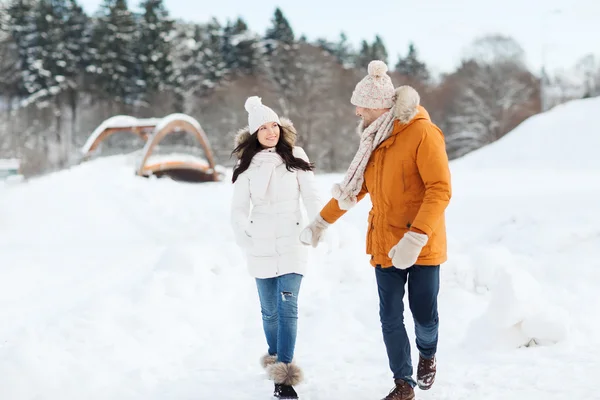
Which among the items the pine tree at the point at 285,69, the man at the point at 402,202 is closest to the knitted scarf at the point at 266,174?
the man at the point at 402,202

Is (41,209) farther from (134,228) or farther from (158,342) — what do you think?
(158,342)

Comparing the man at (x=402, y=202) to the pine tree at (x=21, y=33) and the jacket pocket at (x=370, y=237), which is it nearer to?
the jacket pocket at (x=370, y=237)

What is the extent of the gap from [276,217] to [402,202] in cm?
84

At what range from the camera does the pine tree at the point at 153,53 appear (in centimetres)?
4666

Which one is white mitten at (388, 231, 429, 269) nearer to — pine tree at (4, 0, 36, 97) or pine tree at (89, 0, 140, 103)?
pine tree at (89, 0, 140, 103)

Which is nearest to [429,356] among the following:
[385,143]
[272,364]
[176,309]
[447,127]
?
[272,364]

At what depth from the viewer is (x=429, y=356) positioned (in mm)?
3629

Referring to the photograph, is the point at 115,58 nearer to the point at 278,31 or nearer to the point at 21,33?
the point at 21,33

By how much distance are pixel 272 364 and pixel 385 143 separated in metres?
1.51

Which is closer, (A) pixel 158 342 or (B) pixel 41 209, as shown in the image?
(A) pixel 158 342

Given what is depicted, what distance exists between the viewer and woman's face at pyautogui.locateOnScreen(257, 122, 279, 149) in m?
3.90

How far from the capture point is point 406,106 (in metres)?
3.31

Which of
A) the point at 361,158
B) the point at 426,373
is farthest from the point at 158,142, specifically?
the point at 426,373

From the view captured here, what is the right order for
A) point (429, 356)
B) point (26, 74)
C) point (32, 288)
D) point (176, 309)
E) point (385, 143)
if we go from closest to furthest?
point (385, 143), point (429, 356), point (176, 309), point (32, 288), point (26, 74)
